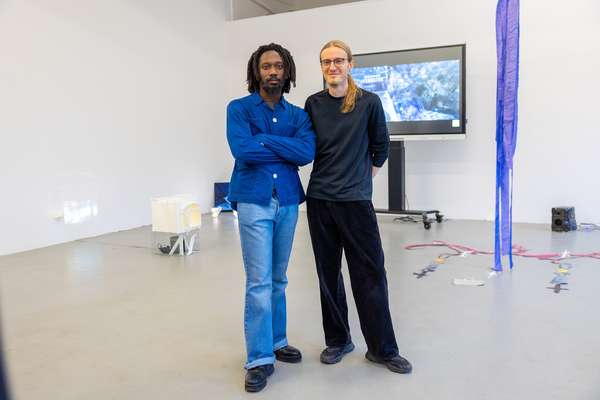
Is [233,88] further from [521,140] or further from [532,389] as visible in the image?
[532,389]

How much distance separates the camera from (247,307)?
86.3 inches

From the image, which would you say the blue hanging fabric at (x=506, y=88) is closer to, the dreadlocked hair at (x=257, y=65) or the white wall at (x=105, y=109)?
the dreadlocked hair at (x=257, y=65)

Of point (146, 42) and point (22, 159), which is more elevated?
point (146, 42)

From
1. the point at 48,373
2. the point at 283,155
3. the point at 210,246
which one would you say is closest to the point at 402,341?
the point at 283,155

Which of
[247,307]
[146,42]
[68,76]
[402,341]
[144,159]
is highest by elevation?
[146,42]

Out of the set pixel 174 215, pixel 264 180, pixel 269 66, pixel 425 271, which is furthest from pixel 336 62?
pixel 174 215

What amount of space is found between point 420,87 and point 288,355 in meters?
4.73

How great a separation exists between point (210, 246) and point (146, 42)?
9.66 feet

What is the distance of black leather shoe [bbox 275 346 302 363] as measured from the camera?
7.87ft

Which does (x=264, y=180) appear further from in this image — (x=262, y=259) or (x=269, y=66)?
(x=269, y=66)

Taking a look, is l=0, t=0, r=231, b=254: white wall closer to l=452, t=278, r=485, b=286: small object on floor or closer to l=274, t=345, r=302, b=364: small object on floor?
l=274, t=345, r=302, b=364: small object on floor

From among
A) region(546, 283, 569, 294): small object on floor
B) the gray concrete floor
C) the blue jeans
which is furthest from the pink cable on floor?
the blue jeans

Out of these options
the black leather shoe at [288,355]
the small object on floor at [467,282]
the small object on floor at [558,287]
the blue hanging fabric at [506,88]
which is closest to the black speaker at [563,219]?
the blue hanging fabric at [506,88]

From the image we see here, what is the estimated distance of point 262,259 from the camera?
2.14 metres
